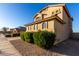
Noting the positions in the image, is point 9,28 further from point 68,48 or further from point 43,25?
point 68,48

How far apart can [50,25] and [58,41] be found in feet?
2.78

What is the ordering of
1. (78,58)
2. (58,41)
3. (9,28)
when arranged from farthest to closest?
(58,41)
(9,28)
(78,58)

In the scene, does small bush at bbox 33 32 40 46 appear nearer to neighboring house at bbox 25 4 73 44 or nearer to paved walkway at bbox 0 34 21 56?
neighboring house at bbox 25 4 73 44

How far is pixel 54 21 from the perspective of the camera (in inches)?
299

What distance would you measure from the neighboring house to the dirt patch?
2.41 feet

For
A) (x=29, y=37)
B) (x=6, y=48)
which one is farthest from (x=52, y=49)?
(x=6, y=48)

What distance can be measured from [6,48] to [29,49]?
1.08m

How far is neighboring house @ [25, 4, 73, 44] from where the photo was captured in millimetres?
7344

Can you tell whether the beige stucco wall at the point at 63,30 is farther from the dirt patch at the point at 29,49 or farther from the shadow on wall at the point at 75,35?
the dirt patch at the point at 29,49

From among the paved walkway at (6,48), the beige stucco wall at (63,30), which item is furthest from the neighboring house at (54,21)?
the paved walkway at (6,48)

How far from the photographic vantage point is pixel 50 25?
758 centimetres

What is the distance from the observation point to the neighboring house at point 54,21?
734 cm

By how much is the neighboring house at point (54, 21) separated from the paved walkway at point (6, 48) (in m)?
1.14

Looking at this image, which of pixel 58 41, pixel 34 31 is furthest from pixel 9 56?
pixel 58 41
